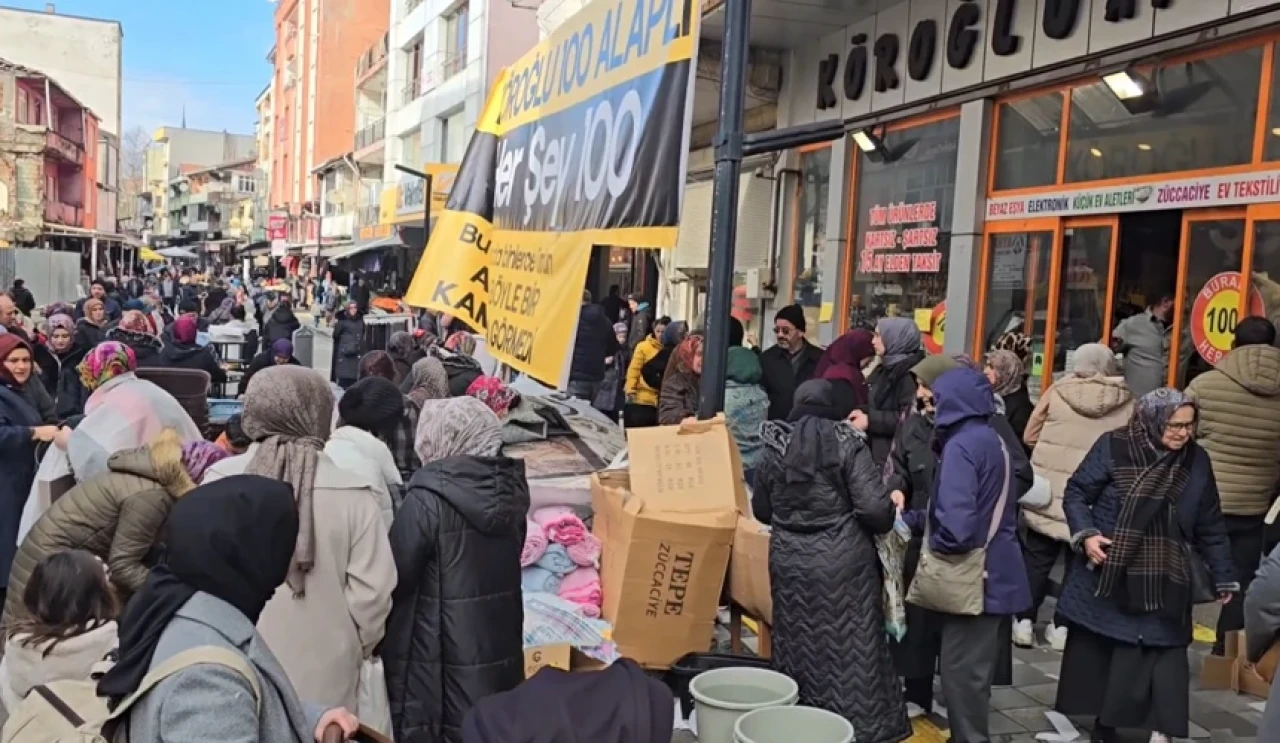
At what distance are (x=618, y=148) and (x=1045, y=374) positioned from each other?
21.0ft

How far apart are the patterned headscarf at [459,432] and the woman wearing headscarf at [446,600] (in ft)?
0.26

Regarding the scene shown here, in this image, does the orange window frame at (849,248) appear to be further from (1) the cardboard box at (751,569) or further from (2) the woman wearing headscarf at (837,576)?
(2) the woman wearing headscarf at (837,576)

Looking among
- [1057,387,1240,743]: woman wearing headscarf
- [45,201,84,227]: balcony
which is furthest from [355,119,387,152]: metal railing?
[1057,387,1240,743]: woman wearing headscarf

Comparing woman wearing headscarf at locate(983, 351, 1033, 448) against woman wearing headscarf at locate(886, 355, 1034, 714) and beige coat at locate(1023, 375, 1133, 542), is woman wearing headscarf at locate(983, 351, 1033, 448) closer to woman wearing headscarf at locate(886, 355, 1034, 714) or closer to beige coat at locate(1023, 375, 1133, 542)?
beige coat at locate(1023, 375, 1133, 542)

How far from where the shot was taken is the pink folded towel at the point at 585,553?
5.39 m

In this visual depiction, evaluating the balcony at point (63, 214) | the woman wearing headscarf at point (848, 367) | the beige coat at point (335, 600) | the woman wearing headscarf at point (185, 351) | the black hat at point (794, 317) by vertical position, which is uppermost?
the balcony at point (63, 214)

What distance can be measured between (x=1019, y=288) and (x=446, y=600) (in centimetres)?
722

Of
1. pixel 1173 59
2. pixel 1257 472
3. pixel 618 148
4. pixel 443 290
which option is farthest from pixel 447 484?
pixel 1173 59

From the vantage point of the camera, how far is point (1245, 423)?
18.6 feet

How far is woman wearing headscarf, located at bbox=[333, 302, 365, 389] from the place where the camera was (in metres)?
14.5

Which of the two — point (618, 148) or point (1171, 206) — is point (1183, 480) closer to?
point (618, 148)

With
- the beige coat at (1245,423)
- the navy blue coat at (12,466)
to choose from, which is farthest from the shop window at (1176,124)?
the navy blue coat at (12,466)

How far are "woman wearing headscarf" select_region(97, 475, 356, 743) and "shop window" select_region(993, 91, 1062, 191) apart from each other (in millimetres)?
8411

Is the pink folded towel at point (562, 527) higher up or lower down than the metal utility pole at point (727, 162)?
lower down
